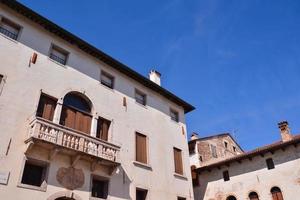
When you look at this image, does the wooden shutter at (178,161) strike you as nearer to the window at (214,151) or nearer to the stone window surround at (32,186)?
the stone window surround at (32,186)

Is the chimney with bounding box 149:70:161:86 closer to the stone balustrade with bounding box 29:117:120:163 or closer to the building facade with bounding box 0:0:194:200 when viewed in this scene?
the building facade with bounding box 0:0:194:200

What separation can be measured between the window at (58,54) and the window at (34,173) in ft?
18.5

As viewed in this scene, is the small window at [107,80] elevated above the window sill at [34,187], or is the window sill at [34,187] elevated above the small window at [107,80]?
the small window at [107,80]

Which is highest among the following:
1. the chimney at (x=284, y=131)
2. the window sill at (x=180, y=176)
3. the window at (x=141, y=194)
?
the chimney at (x=284, y=131)

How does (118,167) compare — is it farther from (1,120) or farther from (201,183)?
(201,183)

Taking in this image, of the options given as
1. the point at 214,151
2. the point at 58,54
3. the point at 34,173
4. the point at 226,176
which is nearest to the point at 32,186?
the point at 34,173

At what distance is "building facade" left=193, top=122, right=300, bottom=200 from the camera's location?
19.4 metres

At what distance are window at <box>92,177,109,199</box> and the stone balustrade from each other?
1.16m

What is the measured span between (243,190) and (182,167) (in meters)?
6.23

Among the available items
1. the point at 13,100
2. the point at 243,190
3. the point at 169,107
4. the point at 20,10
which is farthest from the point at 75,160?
the point at 243,190

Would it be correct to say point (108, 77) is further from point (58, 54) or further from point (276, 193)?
point (276, 193)

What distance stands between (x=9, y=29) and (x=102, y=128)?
21.5 feet

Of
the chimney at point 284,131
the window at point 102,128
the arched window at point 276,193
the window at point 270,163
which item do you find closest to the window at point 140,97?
the window at point 102,128

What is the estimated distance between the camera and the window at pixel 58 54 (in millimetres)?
14731
